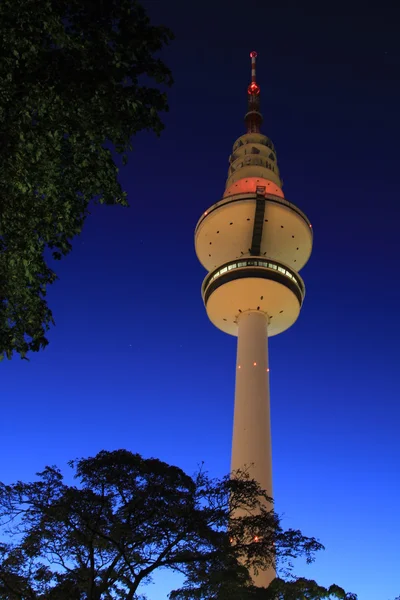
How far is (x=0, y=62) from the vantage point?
10.5m

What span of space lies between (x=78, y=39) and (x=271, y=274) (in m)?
41.4

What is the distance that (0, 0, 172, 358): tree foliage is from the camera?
1077 cm

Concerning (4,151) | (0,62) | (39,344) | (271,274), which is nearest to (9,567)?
(39,344)

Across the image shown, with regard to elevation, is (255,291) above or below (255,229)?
below

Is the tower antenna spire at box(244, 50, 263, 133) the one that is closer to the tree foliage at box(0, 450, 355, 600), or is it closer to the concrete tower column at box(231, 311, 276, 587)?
the concrete tower column at box(231, 311, 276, 587)

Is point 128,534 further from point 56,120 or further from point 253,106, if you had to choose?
point 253,106

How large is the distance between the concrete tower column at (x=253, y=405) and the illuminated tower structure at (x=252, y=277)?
0.28 feet

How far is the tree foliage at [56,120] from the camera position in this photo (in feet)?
35.3

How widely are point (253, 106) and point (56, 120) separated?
68424 millimetres

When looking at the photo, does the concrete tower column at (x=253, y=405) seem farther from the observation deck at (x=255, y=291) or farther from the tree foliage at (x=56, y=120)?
the tree foliage at (x=56, y=120)

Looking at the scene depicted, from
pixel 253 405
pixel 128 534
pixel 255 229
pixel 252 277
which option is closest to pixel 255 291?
pixel 252 277

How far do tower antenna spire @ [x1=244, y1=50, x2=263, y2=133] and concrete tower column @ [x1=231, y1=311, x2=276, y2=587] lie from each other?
Answer: 3215 centimetres

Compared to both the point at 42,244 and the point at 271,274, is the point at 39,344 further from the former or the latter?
the point at 271,274

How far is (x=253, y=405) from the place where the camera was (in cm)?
4778
